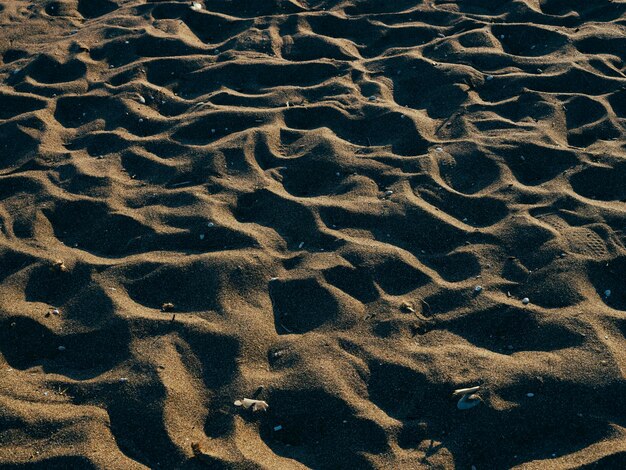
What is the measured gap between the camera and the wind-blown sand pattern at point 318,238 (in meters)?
2.57

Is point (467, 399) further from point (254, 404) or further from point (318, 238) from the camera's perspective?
point (318, 238)

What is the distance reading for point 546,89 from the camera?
14.0 ft

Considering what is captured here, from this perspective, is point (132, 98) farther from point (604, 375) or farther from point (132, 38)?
point (604, 375)

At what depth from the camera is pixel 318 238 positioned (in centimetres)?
335

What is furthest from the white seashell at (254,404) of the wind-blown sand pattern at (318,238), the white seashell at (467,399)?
the white seashell at (467,399)

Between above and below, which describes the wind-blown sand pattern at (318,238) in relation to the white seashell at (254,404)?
above

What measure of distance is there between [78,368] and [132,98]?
2173mm

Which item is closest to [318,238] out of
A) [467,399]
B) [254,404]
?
[254,404]

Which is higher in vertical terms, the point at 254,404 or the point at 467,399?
the point at 467,399

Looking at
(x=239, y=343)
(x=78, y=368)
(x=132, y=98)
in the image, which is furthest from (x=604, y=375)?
(x=132, y=98)

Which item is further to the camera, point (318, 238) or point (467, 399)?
point (318, 238)

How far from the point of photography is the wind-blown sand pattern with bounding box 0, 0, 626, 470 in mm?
2568

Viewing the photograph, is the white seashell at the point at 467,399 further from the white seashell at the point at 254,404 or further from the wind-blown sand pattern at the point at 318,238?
the white seashell at the point at 254,404

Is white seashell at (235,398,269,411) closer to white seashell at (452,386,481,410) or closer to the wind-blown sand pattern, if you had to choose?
the wind-blown sand pattern
